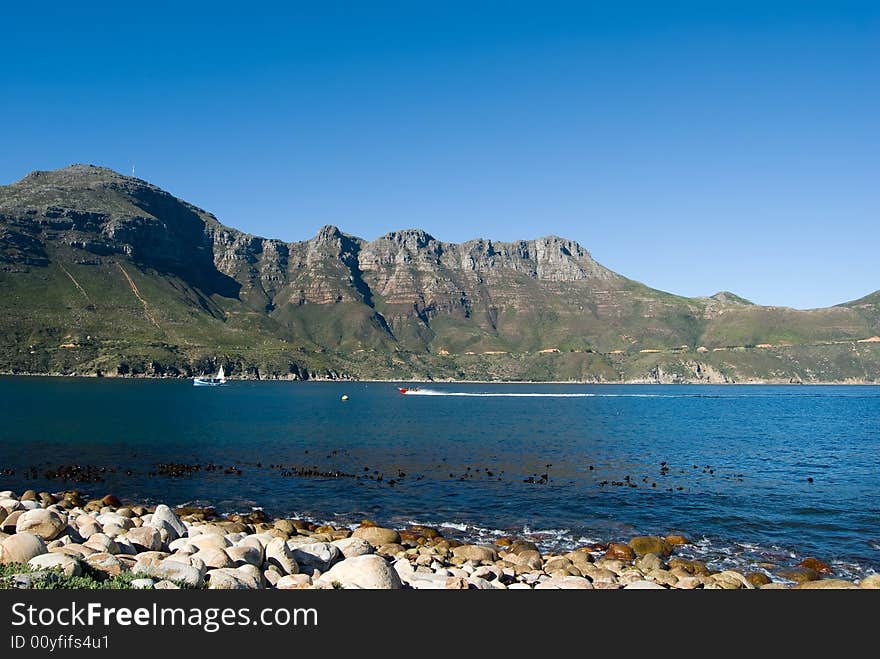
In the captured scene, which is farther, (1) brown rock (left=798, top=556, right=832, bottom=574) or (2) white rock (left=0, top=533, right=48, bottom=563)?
(1) brown rock (left=798, top=556, right=832, bottom=574)

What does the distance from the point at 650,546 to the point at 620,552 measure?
7.98ft

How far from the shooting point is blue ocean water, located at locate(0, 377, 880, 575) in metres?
42.4

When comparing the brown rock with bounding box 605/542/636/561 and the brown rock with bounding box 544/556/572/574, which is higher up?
the brown rock with bounding box 544/556/572/574

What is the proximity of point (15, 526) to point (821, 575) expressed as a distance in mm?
39928

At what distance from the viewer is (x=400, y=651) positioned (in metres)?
13.9

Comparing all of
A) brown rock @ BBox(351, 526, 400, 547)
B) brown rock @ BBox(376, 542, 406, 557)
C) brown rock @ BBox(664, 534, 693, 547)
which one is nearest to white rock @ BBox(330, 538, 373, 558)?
brown rock @ BBox(376, 542, 406, 557)

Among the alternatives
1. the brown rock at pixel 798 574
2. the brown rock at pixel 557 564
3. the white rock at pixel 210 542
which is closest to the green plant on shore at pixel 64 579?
the white rock at pixel 210 542

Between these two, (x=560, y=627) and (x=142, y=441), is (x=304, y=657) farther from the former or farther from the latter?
(x=142, y=441)

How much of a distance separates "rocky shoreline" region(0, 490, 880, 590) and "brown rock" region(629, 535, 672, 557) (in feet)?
0.19

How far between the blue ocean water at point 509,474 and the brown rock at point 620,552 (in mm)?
3348

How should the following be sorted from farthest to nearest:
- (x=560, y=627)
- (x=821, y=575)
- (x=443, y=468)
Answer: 1. (x=443, y=468)
2. (x=821, y=575)
3. (x=560, y=627)

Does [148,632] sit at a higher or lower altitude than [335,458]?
higher

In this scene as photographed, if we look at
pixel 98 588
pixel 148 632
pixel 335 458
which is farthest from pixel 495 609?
pixel 335 458

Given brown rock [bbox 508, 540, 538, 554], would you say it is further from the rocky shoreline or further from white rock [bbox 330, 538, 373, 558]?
white rock [bbox 330, 538, 373, 558]
